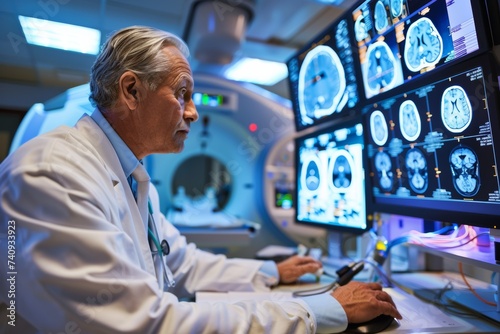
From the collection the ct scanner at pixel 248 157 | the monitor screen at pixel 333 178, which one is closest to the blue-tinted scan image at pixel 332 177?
the monitor screen at pixel 333 178

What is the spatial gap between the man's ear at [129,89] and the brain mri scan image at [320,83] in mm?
870

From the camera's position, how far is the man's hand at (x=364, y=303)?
82cm

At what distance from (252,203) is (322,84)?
1.01 metres

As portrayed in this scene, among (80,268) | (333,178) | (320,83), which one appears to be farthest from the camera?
(320,83)

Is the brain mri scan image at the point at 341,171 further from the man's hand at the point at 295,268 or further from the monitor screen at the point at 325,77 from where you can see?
the man's hand at the point at 295,268

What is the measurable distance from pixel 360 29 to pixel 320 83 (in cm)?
36

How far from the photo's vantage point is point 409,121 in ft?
3.54

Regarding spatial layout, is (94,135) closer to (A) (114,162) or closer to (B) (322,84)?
(A) (114,162)

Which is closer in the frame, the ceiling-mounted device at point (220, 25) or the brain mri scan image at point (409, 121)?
the brain mri scan image at point (409, 121)

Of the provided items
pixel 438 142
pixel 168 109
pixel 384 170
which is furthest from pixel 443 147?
pixel 168 109

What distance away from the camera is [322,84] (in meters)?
1.57

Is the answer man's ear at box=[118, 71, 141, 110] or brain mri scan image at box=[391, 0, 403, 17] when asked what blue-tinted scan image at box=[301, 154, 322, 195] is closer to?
brain mri scan image at box=[391, 0, 403, 17]

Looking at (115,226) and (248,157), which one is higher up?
(248,157)

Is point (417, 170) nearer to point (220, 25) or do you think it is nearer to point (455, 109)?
point (455, 109)
